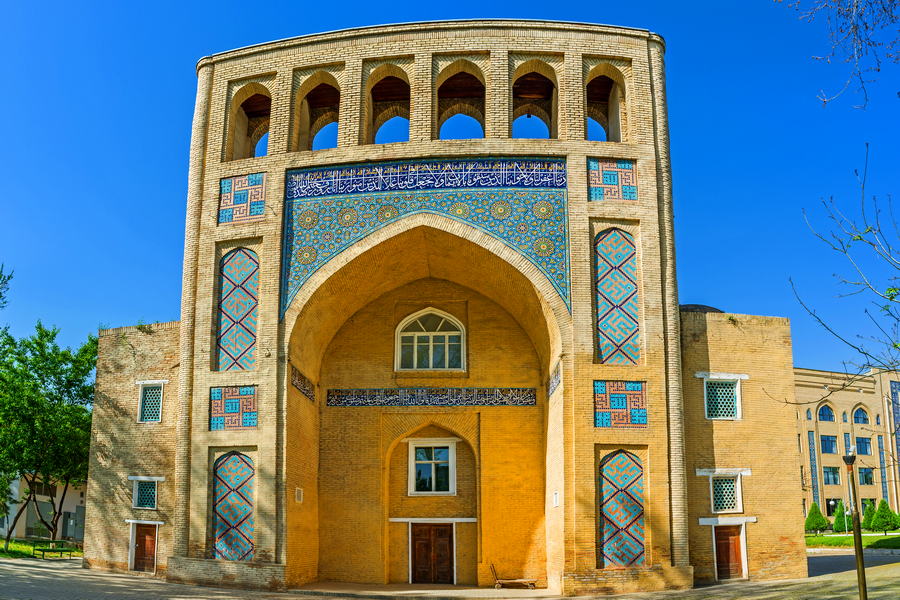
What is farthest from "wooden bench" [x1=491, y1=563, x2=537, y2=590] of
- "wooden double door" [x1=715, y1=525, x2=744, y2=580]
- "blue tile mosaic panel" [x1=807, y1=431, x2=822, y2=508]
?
"blue tile mosaic panel" [x1=807, y1=431, x2=822, y2=508]

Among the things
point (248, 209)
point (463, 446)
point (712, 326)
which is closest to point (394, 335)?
point (463, 446)

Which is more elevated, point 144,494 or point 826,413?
point 826,413

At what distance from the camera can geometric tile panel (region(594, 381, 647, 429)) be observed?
12.4m

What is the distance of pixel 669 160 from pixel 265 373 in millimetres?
7048

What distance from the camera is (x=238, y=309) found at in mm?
13586

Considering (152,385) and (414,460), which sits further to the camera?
(414,460)

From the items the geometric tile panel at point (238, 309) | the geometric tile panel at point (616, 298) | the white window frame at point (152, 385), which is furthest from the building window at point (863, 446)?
the white window frame at point (152, 385)

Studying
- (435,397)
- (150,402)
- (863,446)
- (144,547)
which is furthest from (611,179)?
(863,446)

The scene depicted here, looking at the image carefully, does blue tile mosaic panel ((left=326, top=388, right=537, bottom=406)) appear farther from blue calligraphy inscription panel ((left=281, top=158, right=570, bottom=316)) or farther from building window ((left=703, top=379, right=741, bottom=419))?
building window ((left=703, top=379, right=741, bottom=419))

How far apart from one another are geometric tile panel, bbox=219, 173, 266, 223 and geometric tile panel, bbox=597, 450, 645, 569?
6643mm

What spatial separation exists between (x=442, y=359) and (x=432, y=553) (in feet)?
10.6

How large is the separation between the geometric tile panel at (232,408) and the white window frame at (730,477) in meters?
6.70

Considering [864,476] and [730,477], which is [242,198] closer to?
[730,477]

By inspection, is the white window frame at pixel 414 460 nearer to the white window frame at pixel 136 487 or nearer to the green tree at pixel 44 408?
the white window frame at pixel 136 487
